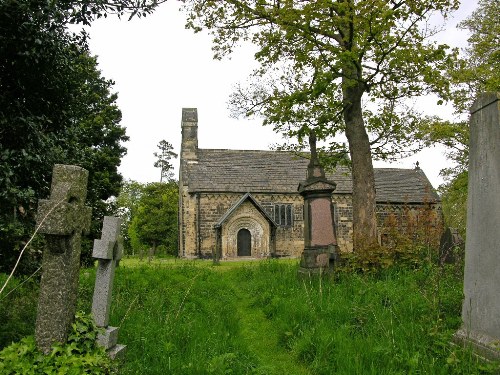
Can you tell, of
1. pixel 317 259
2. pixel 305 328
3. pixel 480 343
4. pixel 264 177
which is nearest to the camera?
pixel 480 343

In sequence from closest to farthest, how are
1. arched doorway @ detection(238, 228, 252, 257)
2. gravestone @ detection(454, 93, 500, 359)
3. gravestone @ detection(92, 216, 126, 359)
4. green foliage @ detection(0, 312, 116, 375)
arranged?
1. green foliage @ detection(0, 312, 116, 375)
2. gravestone @ detection(454, 93, 500, 359)
3. gravestone @ detection(92, 216, 126, 359)
4. arched doorway @ detection(238, 228, 252, 257)

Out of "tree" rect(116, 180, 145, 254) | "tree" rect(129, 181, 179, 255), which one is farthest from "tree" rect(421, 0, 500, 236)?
"tree" rect(116, 180, 145, 254)

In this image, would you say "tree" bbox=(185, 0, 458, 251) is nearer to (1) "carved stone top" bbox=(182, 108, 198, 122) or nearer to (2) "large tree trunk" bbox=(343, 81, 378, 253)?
(2) "large tree trunk" bbox=(343, 81, 378, 253)

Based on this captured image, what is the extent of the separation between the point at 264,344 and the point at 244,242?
25797 mm

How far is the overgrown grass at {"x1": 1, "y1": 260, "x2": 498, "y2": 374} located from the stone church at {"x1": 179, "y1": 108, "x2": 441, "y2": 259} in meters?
21.7

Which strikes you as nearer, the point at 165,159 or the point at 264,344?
the point at 264,344

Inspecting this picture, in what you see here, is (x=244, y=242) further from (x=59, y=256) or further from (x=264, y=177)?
(x=59, y=256)

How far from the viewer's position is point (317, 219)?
36.0 ft

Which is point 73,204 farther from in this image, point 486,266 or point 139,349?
point 486,266

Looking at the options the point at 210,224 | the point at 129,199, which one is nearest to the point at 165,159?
the point at 129,199

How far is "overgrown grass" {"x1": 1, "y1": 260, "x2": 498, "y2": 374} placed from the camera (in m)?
4.75

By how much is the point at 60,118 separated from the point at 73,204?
2.42 metres

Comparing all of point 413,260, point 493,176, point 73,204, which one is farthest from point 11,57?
point 413,260

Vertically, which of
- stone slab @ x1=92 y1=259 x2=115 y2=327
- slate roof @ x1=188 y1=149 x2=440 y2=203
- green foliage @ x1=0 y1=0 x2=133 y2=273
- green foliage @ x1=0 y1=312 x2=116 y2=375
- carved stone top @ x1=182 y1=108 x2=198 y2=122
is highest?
carved stone top @ x1=182 y1=108 x2=198 y2=122
